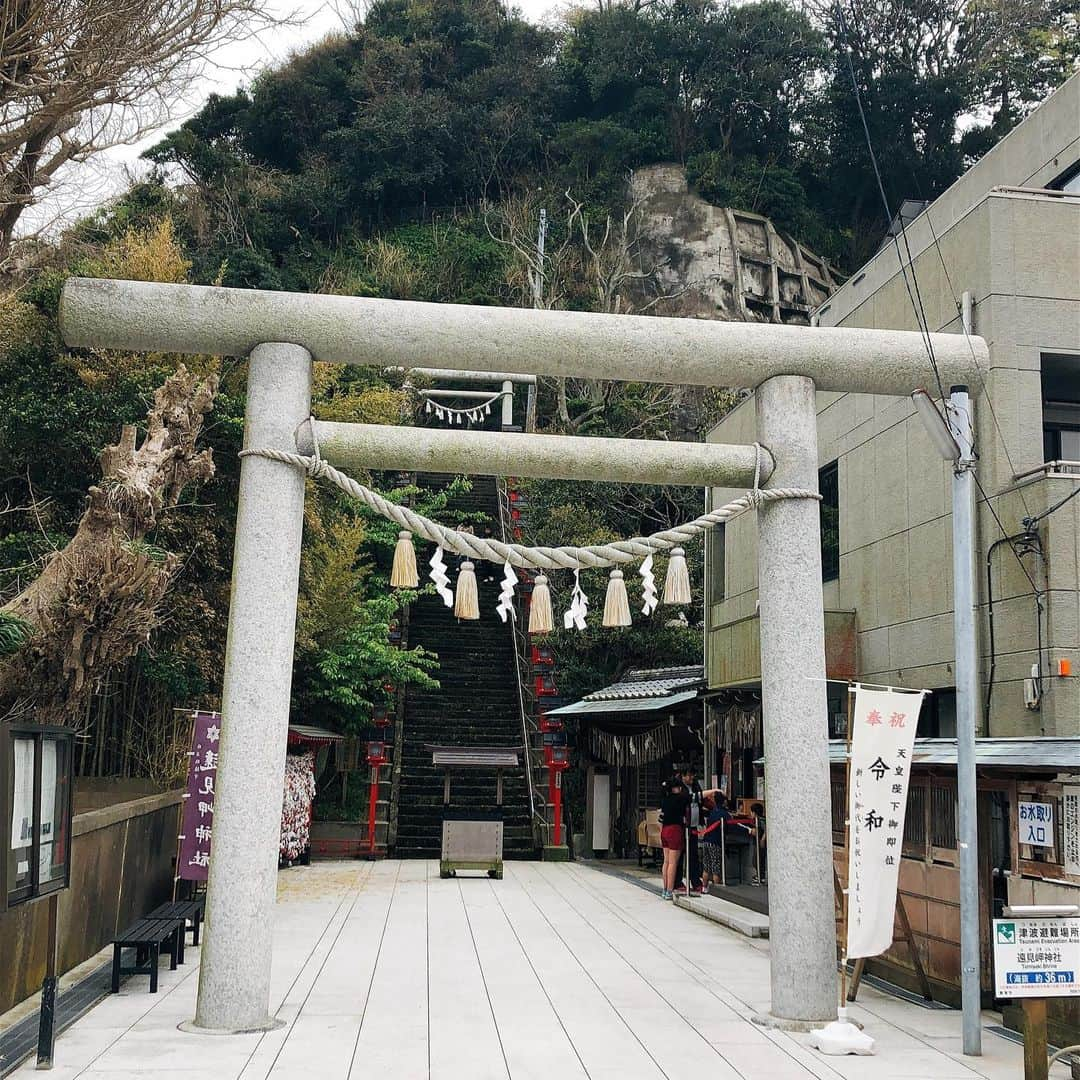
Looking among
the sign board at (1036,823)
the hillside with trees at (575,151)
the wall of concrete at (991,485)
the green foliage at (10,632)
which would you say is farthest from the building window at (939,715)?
the hillside with trees at (575,151)

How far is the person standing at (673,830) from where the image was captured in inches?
563

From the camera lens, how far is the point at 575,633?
2327cm

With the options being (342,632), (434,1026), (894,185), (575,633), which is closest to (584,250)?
(894,185)

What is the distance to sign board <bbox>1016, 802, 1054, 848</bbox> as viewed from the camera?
7000 millimetres

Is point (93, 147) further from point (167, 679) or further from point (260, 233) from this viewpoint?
point (260, 233)

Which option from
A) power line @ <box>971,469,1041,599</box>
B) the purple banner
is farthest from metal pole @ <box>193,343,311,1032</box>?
power line @ <box>971,469,1041,599</box>

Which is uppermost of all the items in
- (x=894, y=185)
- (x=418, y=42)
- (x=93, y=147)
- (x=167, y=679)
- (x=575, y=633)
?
(x=418, y=42)

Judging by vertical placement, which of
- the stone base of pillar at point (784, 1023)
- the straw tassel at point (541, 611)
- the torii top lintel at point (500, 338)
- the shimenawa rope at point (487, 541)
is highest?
the torii top lintel at point (500, 338)

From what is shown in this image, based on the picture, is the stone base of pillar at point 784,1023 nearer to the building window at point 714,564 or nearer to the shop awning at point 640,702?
the shop awning at point 640,702

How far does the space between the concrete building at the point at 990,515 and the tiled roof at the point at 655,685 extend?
269cm

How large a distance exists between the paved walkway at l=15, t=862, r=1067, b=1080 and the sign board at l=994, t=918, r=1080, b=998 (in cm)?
86

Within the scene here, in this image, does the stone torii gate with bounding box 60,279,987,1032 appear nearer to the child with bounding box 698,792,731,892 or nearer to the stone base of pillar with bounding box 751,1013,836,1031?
the stone base of pillar with bounding box 751,1013,836,1031

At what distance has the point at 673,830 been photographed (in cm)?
1429

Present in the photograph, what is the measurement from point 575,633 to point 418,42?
2941 centimetres
